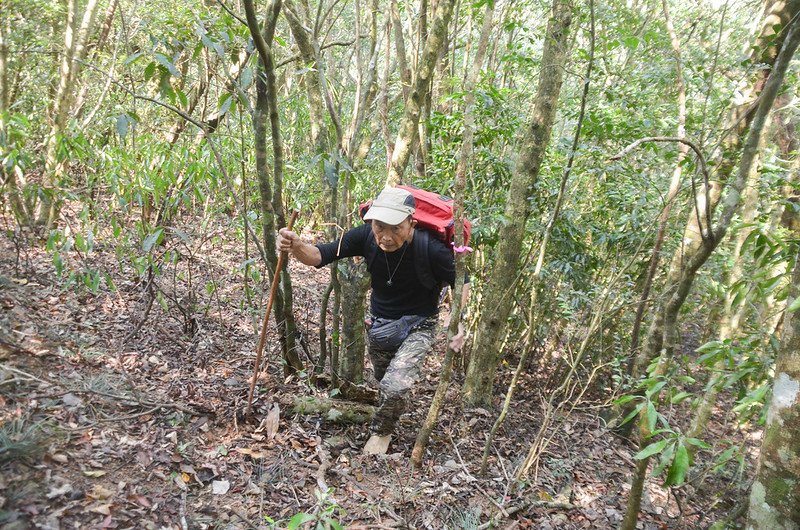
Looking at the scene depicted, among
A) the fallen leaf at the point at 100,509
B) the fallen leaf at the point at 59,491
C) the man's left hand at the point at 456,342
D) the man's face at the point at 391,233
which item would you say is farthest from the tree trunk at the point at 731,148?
the fallen leaf at the point at 59,491

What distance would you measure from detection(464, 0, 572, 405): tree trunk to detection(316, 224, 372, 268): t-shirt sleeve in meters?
1.27

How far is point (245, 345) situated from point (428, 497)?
253 centimetres

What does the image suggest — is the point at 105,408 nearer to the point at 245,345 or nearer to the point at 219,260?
the point at 245,345

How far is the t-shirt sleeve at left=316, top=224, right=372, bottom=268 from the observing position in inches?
148

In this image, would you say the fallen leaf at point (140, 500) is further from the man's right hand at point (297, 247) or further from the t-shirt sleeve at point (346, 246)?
the t-shirt sleeve at point (346, 246)

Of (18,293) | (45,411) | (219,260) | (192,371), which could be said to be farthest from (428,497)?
(219,260)

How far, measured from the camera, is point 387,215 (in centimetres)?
360

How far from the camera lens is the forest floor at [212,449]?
105 inches

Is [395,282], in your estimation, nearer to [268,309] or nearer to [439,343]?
[268,309]

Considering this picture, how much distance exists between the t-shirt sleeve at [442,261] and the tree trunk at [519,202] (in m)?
0.53

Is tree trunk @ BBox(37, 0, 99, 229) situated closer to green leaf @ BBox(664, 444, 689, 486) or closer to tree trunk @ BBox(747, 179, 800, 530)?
green leaf @ BBox(664, 444, 689, 486)

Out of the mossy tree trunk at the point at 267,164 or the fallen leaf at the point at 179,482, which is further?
the mossy tree trunk at the point at 267,164

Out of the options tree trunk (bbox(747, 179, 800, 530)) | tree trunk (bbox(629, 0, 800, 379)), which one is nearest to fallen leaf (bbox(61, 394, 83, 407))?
tree trunk (bbox(747, 179, 800, 530))

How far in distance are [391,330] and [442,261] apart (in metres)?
0.77
